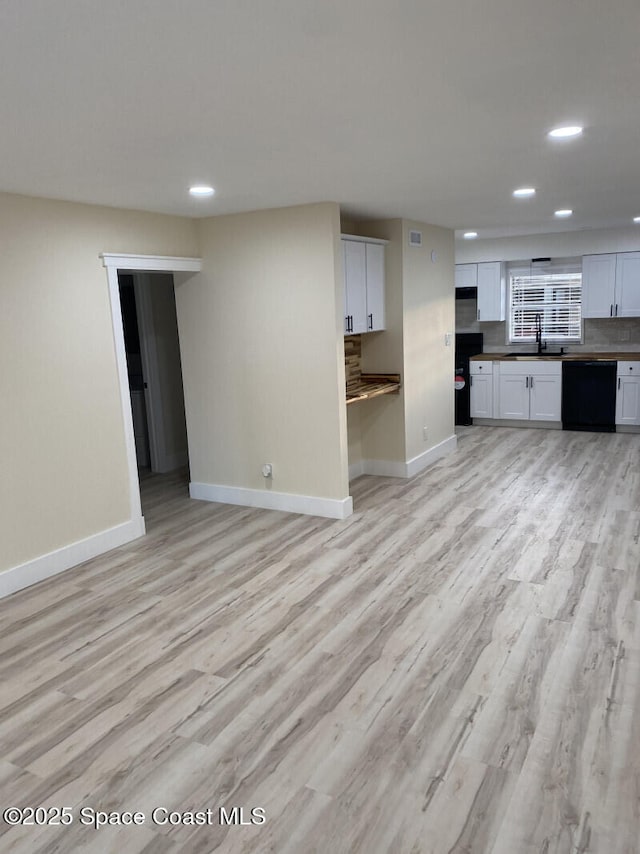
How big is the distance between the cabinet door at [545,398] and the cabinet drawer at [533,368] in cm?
5

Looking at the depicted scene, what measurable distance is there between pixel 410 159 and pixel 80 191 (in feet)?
6.56

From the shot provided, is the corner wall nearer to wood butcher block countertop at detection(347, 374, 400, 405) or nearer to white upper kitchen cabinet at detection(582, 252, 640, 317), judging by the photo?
wood butcher block countertop at detection(347, 374, 400, 405)

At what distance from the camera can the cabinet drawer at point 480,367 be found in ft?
27.8

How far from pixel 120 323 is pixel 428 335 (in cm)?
316

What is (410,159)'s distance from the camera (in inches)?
132

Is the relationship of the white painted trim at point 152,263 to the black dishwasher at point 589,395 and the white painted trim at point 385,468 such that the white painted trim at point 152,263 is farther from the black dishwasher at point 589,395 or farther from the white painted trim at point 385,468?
the black dishwasher at point 589,395

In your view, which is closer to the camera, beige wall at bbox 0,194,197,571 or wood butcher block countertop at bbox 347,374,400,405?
beige wall at bbox 0,194,197,571

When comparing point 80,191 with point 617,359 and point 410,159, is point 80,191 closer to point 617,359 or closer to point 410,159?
point 410,159

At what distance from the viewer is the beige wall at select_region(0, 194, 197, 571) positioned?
3928 mm

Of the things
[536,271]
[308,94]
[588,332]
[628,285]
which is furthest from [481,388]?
[308,94]

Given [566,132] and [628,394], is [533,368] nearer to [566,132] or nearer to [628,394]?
[628,394]

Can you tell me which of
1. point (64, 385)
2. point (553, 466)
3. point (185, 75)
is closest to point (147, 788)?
point (185, 75)

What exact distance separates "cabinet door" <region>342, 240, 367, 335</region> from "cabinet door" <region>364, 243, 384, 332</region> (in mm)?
86

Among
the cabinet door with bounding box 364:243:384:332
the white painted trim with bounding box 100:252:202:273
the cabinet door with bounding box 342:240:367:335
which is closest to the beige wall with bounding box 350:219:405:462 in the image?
the cabinet door with bounding box 364:243:384:332
